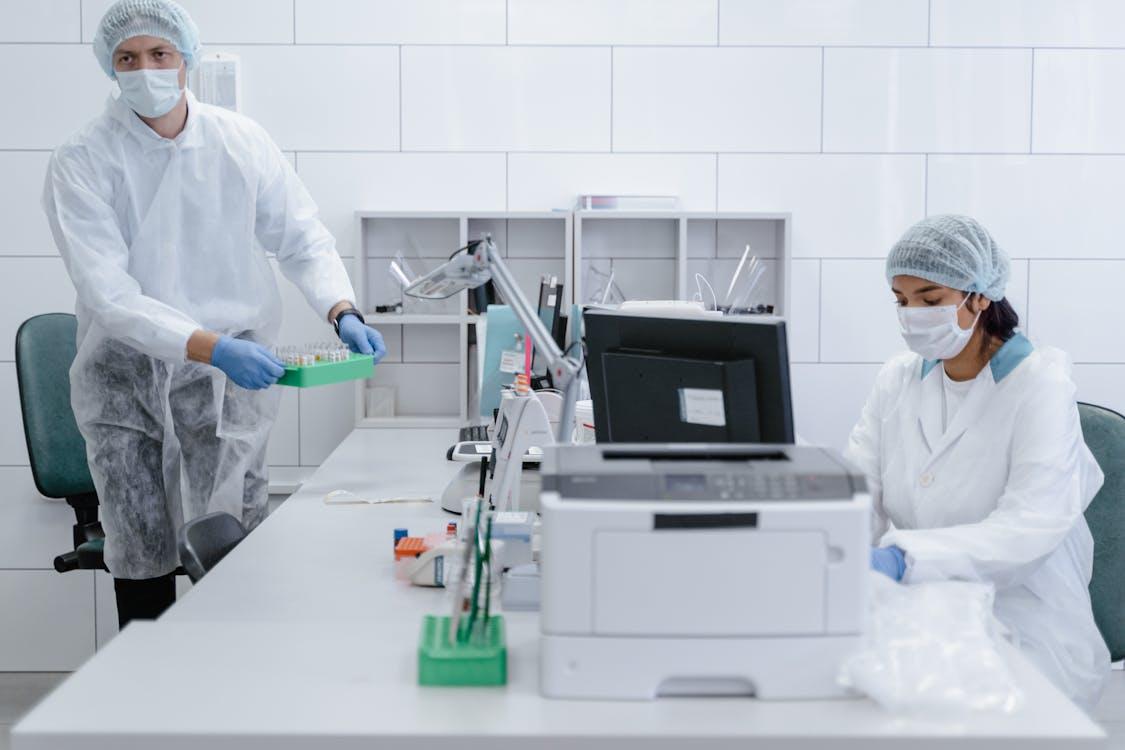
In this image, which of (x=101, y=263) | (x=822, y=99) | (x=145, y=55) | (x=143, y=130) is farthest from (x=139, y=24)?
(x=822, y=99)

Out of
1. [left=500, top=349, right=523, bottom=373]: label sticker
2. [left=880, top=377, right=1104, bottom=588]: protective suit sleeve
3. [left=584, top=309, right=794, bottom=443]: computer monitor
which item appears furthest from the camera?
[left=500, top=349, right=523, bottom=373]: label sticker

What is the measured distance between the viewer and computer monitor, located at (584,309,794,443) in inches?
63.3

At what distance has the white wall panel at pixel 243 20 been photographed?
11.4 feet

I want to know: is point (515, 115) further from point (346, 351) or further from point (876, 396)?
point (876, 396)

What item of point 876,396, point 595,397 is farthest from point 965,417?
point 595,397

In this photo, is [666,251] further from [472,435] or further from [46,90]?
[46,90]

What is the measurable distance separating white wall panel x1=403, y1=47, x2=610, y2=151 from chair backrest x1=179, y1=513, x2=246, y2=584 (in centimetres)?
174

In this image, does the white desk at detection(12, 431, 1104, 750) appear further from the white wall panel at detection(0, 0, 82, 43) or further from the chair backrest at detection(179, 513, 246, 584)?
the white wall panel at detection(0, 0, 82, 43)

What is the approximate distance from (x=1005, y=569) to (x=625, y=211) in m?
1.92

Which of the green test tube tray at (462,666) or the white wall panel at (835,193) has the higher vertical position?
the white wall panel at (835,193)

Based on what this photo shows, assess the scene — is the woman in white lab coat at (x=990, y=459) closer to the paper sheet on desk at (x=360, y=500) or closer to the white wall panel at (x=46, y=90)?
the paper sheet on desk at (x=360, y=500)

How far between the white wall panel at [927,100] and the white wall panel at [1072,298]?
42 cm

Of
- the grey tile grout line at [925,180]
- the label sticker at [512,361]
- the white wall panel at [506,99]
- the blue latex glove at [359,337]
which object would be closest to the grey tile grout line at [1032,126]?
the grey tile grout line at [925,180]

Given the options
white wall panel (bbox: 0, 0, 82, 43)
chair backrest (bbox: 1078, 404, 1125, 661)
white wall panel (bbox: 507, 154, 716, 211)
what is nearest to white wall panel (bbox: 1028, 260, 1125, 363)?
white wall panel (bbox: 507, 154, 716, 211)
